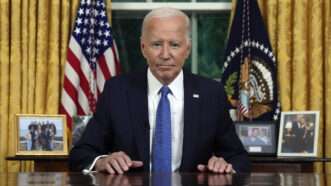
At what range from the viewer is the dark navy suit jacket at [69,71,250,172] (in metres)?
3.02

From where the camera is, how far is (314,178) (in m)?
2.37

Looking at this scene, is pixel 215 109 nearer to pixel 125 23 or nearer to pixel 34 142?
pixel 34 142

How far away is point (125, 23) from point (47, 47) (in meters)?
0.63

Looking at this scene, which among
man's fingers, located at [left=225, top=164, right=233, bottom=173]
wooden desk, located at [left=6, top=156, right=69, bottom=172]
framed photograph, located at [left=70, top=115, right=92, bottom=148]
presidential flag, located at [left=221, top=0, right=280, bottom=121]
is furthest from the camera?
presidential flag, located at [left=221, top=0, right=280, bottom=121]

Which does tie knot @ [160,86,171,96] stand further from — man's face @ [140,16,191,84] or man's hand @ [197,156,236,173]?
man's hand @ [197,156,236,173]

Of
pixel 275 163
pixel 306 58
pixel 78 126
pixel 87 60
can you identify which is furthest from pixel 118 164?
pixel 306 58

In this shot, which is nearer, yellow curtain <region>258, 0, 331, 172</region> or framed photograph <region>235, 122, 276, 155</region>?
framed photograph <region>235, 122, 276, 155</region>

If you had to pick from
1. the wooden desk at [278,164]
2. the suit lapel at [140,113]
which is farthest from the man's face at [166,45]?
the wooden desk at [278,164]

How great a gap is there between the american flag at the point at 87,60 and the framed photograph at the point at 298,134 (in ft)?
4.08

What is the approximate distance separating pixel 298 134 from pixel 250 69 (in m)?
0.58

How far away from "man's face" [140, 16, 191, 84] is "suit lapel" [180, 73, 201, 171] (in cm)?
10

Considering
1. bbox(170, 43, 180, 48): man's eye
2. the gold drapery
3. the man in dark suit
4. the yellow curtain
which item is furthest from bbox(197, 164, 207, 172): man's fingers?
the gold drapery

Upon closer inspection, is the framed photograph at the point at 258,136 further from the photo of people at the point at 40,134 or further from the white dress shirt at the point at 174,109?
the white dress shirt at the point at 174,109

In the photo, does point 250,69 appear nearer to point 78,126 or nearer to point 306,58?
point 306,58
